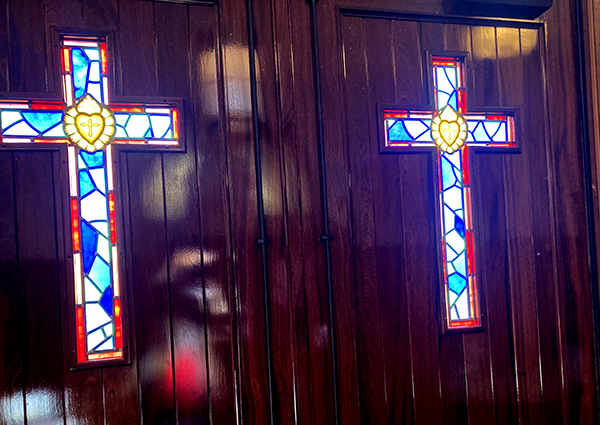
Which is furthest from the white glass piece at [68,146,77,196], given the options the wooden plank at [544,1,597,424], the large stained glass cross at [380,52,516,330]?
the wooden plank at [544,1,597,424]

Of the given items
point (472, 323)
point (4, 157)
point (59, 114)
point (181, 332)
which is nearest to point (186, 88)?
point (59, 114)

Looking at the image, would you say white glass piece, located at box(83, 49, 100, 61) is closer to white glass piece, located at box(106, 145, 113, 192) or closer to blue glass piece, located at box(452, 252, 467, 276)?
white glass piece, located at box(106, 145, 113, 192)

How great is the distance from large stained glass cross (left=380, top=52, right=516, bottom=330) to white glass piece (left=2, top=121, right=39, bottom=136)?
3.33 feet

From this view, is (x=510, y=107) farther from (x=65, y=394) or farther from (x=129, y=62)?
(x=65, y=394)

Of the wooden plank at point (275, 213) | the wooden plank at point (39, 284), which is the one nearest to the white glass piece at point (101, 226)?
the wooden plank at point (39, 284)

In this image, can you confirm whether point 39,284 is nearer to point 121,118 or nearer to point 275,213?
point 121,118

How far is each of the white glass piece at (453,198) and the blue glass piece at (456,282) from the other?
0.22 metres

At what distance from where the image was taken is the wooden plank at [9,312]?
4.40 feet

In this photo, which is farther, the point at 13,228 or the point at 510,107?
the point at 510,107

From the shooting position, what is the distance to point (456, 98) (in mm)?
1702

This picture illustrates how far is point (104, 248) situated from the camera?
1396 mm

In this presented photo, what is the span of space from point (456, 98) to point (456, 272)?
0.58 meters

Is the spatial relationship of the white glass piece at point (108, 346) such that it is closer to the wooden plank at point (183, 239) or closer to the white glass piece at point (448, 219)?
the wooden plank at point (183, 239)

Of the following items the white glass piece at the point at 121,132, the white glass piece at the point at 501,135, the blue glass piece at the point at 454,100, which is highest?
the blue glass piece at the point at 454,100
